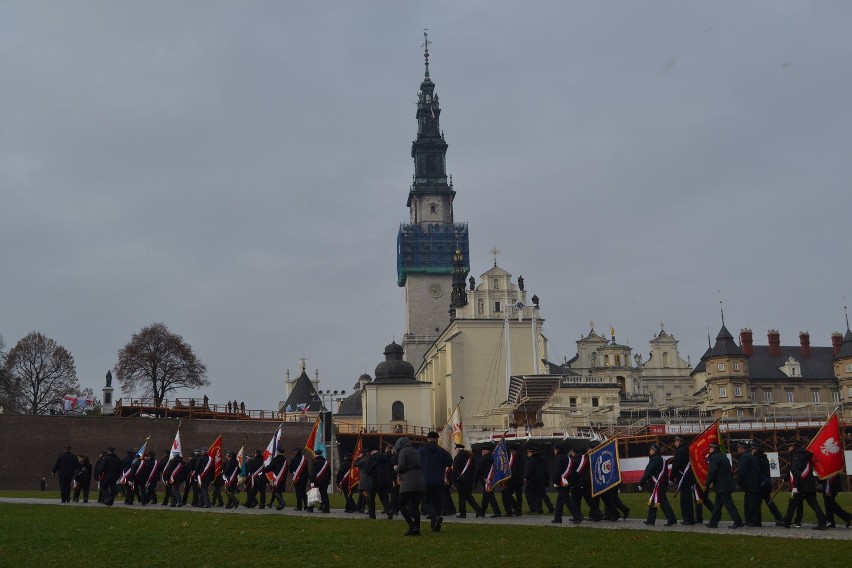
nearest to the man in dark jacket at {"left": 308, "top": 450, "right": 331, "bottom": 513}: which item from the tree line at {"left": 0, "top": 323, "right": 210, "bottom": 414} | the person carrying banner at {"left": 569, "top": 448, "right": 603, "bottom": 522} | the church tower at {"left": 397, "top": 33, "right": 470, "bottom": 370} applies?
the person carrying banner at {"left": 569, "top": 448, "right": 603, "bottom": 522}

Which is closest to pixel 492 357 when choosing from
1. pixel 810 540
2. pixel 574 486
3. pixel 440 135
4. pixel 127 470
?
pixel 440 135

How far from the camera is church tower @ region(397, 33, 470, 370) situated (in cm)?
12225

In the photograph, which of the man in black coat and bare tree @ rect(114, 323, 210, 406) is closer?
the man in black coat

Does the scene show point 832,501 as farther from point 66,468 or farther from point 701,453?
point 66,468

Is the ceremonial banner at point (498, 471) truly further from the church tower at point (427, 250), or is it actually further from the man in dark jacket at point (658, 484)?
the church tower at point (427, 250)

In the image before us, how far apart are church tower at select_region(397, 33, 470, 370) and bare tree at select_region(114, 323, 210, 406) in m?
43.2

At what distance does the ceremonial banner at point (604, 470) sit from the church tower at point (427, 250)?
9605 cm

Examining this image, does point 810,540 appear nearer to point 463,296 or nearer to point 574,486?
point 574,486

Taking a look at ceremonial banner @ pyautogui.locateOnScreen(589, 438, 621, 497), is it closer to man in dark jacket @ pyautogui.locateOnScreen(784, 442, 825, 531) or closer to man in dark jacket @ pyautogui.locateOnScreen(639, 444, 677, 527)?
man in dark jacket @ pyautogui.locateOnScreen(639, 444, 677, 527)

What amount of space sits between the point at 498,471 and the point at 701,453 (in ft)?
17.6

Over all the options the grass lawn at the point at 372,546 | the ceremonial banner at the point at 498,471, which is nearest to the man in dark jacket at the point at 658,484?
the grass lawn at the point at 372,546

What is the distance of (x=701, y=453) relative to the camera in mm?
20234

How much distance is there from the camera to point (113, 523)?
19203mm

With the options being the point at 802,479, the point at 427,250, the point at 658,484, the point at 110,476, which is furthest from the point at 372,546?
the point at 427,250
